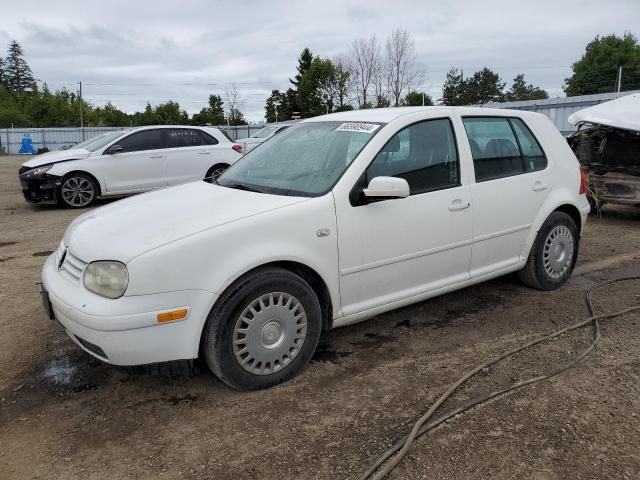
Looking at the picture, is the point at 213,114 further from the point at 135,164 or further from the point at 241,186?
the point at 241,186

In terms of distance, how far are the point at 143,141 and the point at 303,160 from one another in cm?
748

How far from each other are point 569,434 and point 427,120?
7.49 ft

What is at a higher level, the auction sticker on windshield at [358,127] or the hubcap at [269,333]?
the auction sticker on windshield at [358,127]

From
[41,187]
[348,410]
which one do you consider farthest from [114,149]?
[348,410]

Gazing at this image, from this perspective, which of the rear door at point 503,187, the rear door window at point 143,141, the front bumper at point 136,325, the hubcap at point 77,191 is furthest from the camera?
the rear door window at point 143,141

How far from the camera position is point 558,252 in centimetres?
484

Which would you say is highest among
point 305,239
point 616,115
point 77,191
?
point 616,115

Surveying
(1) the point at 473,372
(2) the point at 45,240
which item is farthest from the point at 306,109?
(1) the point at 473,372

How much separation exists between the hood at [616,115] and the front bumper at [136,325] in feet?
24.9

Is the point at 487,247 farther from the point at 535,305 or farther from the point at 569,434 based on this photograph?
the point at 569,434

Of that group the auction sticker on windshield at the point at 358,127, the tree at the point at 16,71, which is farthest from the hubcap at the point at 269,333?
the tree at the point at 16,71

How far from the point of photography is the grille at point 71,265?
3043 mm

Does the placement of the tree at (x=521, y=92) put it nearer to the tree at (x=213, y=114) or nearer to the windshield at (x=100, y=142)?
the tree at (x=213, y=114)

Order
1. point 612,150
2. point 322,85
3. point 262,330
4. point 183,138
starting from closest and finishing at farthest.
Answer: point 262,330
point 612,150
point 183,138
point 322,85
